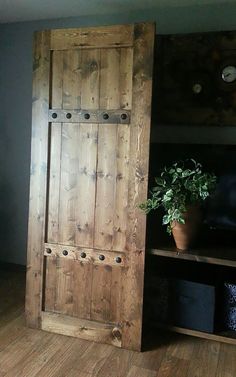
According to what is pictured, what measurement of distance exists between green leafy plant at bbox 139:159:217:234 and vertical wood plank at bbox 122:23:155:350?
81 mm

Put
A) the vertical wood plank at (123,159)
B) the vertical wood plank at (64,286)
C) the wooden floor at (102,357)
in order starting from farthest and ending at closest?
1. the vertical wood plank at (64,286)
2. the vertical wood plank at (123,159)
3. the wooden floor at (102,357)

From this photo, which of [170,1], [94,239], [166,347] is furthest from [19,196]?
[170,1]

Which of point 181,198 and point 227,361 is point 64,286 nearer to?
point 181,198

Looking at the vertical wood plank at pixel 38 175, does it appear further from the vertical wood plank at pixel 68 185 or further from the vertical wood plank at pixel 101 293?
the vertical wood plank at pixel 101 293

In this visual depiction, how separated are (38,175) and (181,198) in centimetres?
90

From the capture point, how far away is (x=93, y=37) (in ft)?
6.85

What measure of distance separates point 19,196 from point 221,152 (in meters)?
1.77

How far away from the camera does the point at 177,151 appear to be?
2.43m

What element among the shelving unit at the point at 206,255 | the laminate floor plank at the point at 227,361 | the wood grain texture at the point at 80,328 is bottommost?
the laminate floor plank at the point at 227,361

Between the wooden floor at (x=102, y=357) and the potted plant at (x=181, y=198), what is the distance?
0.63m

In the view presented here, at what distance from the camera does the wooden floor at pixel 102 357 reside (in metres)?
1.93

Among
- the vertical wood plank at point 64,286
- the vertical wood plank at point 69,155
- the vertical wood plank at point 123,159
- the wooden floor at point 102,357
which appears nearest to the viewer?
the wooden floor at point 102,357

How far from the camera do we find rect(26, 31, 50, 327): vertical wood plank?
86.4 inches

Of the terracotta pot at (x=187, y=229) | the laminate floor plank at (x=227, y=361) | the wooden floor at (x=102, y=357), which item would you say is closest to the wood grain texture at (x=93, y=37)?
the terracotta pot at (x=187, y=229)
